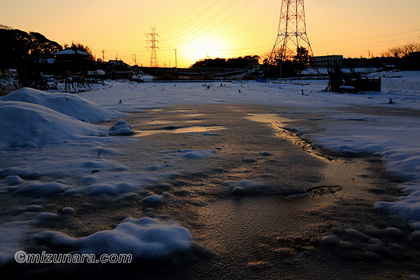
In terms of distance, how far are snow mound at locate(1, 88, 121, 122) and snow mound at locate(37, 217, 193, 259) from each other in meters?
4.50

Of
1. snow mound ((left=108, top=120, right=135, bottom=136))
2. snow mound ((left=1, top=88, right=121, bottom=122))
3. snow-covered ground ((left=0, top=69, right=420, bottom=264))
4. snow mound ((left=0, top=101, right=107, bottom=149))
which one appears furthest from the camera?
snow mound ((left=1, top=88, right=121, bottom=122))

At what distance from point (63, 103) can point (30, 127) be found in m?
2.10

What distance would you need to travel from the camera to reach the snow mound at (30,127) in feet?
11.7

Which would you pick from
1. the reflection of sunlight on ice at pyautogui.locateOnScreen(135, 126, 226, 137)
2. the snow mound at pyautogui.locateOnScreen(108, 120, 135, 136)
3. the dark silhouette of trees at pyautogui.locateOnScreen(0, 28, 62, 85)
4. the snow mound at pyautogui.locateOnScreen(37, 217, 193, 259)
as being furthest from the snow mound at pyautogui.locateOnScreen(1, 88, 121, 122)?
the dark silhouette of trees at pyautogui.locateOnScreen(0, 28, 62, 85)

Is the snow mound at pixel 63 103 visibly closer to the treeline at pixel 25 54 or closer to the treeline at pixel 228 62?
the treeline at pixel 25 54

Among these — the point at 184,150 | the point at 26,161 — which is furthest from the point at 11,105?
the point at 184,150

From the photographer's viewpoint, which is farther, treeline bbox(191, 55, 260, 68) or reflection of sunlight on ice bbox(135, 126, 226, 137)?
treeline bbox(191, 55, 260, 68)

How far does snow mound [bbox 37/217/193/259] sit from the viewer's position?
4.57ft

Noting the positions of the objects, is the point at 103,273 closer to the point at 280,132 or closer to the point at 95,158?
the point at 95,158

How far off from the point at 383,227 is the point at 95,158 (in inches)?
105

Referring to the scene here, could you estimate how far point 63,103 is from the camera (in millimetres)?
5723

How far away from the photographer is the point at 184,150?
11.0 feet

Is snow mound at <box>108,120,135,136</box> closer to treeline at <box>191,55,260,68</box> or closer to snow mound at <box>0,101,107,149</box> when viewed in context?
snow mound at <box>0,101,107,149</box>

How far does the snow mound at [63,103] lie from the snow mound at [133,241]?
4496 millimetres
